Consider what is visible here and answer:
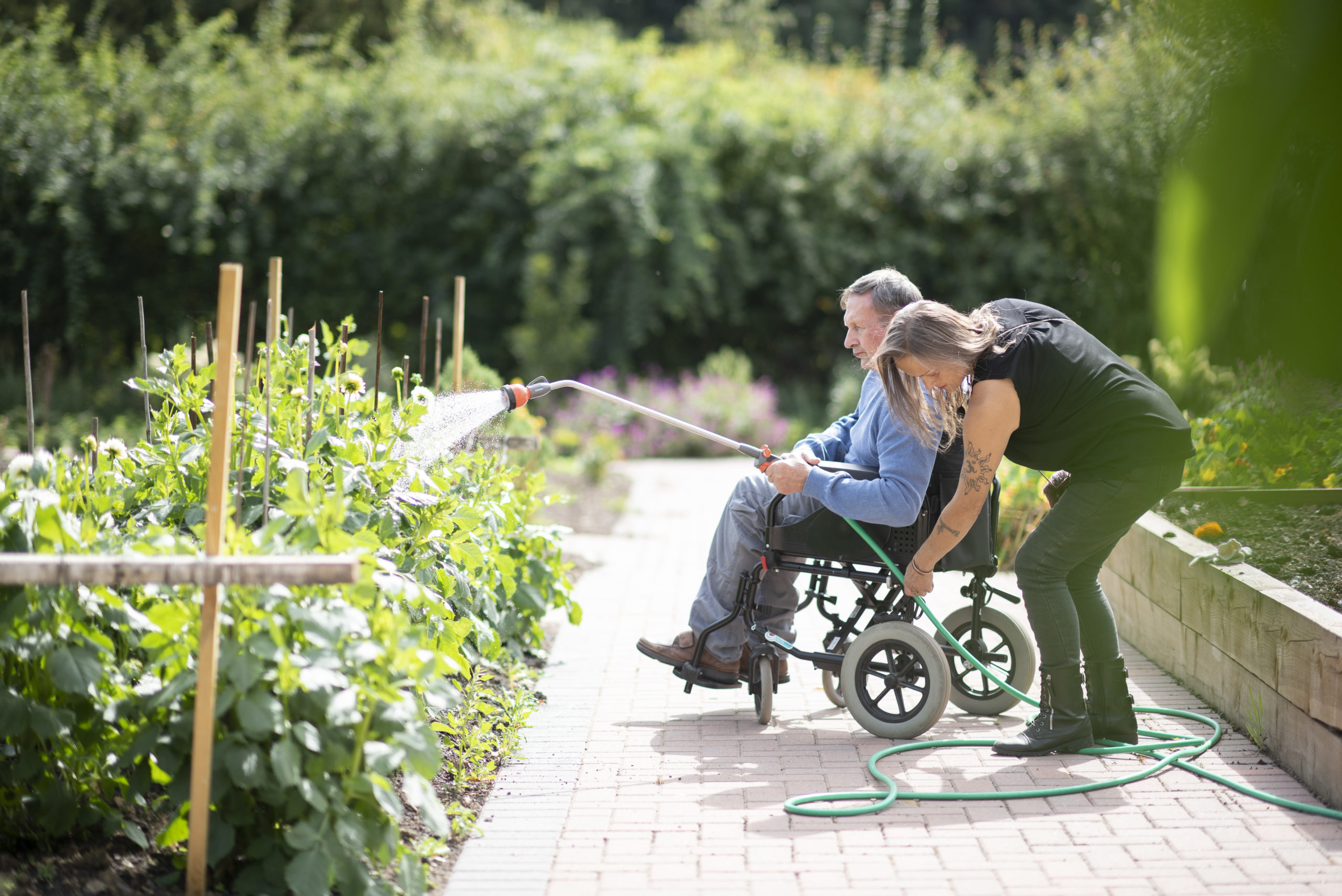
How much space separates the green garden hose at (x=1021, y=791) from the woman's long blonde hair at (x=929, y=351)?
43 centimetres

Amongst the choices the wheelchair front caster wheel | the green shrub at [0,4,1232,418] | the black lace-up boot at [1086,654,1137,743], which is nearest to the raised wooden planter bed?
the black lace-up boot at [1086,654,1137,743]

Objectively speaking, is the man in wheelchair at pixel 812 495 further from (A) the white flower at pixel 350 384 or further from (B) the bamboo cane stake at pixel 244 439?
(B) the bamboo cane stake at pixel 244 439

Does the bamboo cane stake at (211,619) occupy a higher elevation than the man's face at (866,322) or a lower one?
lower

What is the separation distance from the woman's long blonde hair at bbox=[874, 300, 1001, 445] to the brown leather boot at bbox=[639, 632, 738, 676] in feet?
3.48

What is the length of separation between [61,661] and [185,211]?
1074cm

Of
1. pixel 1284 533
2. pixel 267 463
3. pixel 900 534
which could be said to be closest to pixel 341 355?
pixel 267 463

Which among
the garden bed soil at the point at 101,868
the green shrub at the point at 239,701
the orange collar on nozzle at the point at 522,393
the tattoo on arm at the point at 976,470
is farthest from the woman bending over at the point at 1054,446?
the garden bed soil at the point at 101,868

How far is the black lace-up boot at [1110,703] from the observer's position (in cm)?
344

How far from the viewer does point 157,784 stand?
2600 millimetres

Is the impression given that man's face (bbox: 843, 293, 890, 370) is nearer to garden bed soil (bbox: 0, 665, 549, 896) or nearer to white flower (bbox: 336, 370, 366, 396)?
white flower (bbox: 336, 370, 366, 396)

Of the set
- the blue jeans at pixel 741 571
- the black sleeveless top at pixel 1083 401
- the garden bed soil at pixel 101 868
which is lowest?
the garden bed soil at pixel 101 868

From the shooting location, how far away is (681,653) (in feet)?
12.6

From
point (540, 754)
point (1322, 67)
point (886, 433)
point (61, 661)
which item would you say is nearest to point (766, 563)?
point (886, 433)

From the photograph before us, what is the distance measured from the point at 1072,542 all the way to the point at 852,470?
678 millimetres
